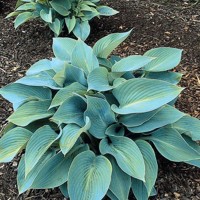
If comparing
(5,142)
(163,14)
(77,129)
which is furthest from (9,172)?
(163,14)

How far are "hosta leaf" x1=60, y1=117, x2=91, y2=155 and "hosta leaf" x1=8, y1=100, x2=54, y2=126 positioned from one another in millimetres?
242

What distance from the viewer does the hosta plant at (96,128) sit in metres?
2.70

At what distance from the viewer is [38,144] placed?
277 cm

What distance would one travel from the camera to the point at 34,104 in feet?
9.90

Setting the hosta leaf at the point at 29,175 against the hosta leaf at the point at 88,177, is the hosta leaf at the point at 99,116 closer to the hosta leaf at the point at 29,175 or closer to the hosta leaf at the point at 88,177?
the hosta leaf at the point at 88,177

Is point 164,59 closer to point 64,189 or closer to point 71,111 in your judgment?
point 71,111

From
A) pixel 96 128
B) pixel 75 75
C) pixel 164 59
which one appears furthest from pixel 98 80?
pixel 164 59

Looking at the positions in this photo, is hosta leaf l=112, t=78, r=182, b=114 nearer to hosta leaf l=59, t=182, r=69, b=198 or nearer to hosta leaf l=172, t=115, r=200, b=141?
hosta leaf l=172, t=115, r=200, b=141

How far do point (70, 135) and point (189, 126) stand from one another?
0.85 meters

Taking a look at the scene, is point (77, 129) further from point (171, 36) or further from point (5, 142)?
point (171, 36)

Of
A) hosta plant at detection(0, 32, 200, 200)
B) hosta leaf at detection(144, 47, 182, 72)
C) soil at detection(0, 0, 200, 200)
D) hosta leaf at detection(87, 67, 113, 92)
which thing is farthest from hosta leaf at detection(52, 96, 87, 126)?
soil at detection(0, 0, 200, 200)

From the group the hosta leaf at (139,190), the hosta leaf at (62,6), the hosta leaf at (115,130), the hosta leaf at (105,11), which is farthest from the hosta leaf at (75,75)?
the hosta leaf at (105,11)

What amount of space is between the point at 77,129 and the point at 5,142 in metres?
0.50

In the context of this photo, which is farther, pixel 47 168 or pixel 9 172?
pixel 9 172
